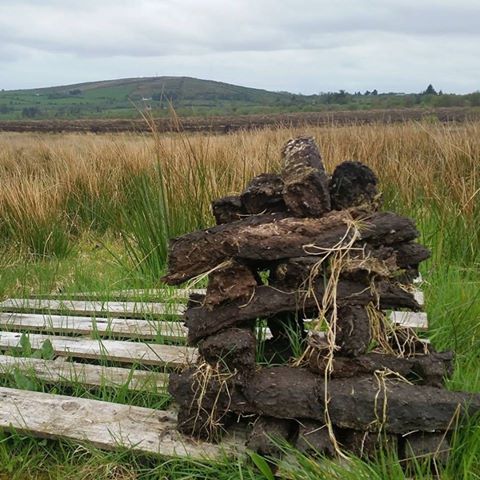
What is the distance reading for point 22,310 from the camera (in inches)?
132

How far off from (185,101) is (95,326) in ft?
185

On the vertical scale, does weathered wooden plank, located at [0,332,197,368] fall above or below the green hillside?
below

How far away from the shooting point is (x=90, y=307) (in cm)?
332

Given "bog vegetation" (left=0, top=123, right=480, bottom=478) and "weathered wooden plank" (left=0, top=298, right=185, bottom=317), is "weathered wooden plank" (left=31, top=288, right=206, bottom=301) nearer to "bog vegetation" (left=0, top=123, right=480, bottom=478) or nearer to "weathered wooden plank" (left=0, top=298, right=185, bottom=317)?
"weathered wooden plank" (left=0, top=298, right=185, bottom=317)

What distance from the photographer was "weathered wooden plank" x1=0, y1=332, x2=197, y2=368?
2.50m

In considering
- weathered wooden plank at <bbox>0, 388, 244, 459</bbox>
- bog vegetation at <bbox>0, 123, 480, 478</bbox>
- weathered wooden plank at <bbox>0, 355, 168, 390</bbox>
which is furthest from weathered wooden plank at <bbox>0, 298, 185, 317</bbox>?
weathered wooden plank at <bbox>0, 388, 244, 459</bbox>

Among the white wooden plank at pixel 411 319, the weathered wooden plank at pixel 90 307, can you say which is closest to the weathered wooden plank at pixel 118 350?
the weathered wooden plank at pixel 90 307

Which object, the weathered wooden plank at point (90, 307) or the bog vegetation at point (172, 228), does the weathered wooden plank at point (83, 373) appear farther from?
the weathered wooden plank at point (90, 307)

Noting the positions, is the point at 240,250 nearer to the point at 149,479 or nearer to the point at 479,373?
the point at 149,479

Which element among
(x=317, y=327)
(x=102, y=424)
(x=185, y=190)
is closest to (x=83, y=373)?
(x=102, y=424)

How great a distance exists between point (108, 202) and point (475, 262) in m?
3.63

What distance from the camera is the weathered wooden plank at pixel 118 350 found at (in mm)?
2504

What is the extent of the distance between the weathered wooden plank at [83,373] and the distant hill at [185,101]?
1.71 metres

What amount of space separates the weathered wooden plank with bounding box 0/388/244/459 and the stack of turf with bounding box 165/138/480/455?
79 millimetres
